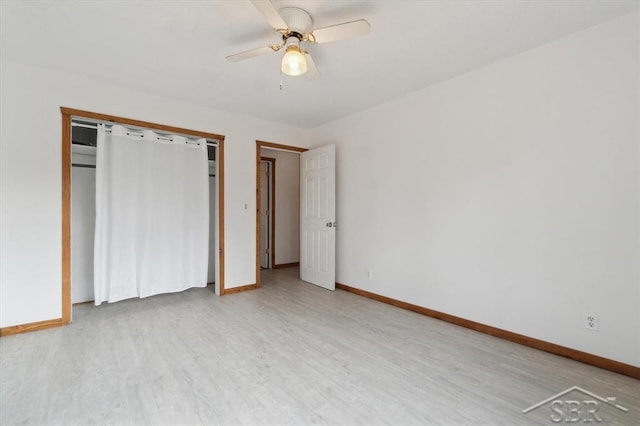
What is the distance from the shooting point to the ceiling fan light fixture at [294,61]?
1971 millimetres

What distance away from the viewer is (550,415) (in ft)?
5.67

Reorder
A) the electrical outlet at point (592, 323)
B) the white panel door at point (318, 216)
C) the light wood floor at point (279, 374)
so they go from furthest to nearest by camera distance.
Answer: the white panel door at point (318, 216) < the electrical outlet at point (592, 323) < the light wood floor at point (279, 374)

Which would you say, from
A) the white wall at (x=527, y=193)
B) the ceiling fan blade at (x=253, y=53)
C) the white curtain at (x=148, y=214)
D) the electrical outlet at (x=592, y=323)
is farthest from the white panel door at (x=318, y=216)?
the electrical outlet at (x=592, y=323)

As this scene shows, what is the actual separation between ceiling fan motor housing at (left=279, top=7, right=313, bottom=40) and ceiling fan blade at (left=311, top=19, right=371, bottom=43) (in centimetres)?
15

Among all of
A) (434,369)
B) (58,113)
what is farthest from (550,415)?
(58,113)

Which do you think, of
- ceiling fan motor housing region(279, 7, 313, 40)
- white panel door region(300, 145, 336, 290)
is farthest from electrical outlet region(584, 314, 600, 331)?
ceiling fan motor housing region(279, 7, 313, 40)

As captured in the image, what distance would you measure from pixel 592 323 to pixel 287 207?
4.92 m

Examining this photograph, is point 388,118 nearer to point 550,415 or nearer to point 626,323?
point 626,323

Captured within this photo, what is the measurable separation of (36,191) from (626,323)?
5167 mm

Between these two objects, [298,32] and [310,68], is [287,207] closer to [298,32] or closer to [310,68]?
[310,68]

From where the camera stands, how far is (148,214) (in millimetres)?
3684

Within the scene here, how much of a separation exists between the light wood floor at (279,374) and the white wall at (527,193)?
379 mm
